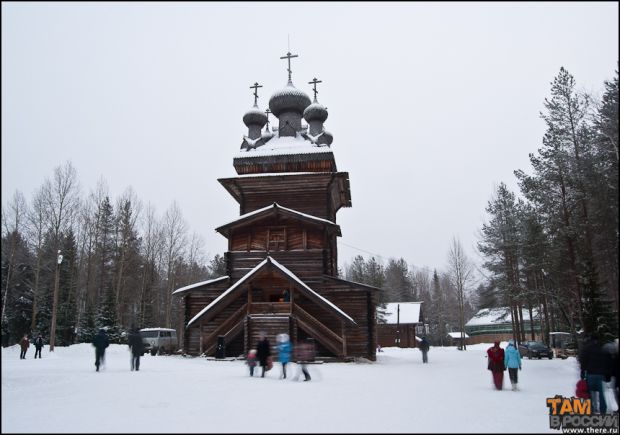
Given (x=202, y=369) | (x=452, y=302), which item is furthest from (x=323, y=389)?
(x=452, y=302)

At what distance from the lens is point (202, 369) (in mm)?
18688

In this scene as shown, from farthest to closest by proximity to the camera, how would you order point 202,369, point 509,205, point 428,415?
point 509,205
point 202,369
point 428,415

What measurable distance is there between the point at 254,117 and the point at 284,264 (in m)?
12.9

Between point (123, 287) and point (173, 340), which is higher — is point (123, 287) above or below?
above

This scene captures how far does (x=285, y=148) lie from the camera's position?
3278 cm

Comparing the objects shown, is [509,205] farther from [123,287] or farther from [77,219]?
[77,219]

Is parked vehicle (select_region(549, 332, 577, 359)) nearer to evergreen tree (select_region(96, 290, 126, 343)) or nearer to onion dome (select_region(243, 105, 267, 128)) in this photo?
onion dome (select_region(243, 105, 267, 128))


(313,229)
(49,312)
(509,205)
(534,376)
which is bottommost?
(534,376)

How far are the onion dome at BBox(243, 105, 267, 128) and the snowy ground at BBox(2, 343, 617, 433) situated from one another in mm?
22170

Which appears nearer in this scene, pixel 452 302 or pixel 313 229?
pixel 313 229

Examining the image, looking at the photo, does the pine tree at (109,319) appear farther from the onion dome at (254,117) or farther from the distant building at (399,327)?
the distant building at (399,327)

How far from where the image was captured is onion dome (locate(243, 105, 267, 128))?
3572cm

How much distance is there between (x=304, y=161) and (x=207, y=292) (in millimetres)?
10391

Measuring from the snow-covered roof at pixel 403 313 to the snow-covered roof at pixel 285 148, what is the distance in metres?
31.0
